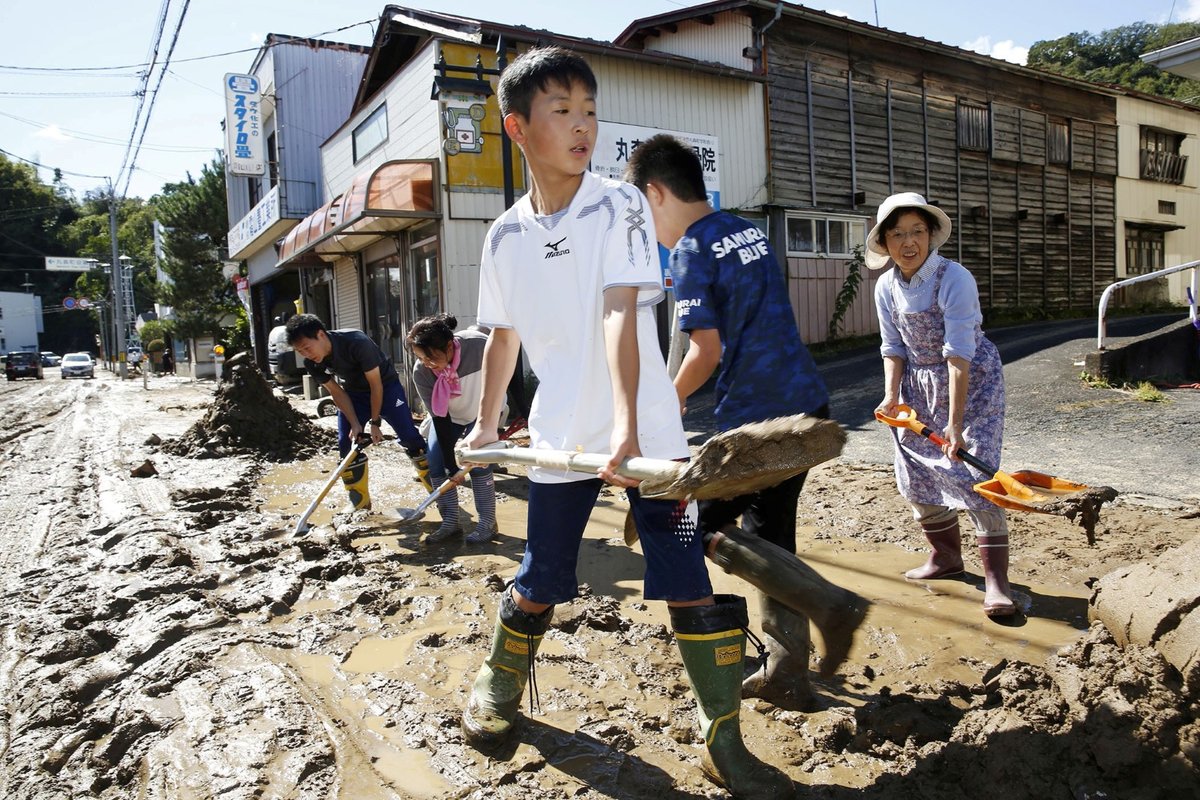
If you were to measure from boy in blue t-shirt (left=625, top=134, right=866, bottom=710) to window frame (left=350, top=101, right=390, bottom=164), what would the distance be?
12455 millimetres

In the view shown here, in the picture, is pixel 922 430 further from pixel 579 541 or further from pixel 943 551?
pixel 579 541

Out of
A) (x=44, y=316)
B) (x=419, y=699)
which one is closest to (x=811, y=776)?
(x=419, y=699)

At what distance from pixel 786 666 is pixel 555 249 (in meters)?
1.52

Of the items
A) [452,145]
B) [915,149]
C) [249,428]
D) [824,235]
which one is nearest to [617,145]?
[452,145]

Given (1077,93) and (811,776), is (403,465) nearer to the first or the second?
(811,776)

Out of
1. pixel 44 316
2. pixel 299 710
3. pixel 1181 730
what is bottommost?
pixel 299 710

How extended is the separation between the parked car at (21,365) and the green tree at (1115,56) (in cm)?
5160

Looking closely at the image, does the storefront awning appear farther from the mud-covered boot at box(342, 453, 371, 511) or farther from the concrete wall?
the concrete wall

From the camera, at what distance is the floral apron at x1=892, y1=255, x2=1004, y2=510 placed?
3291 mm

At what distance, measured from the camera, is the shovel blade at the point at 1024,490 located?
9.44ft

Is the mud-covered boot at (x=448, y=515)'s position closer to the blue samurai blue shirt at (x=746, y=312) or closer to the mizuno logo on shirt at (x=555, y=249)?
the blue samurai blue shirt at (x=746, y=312)

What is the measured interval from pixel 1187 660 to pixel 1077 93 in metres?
21.7

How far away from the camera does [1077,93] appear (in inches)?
758

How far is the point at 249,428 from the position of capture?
9438 millimetres
